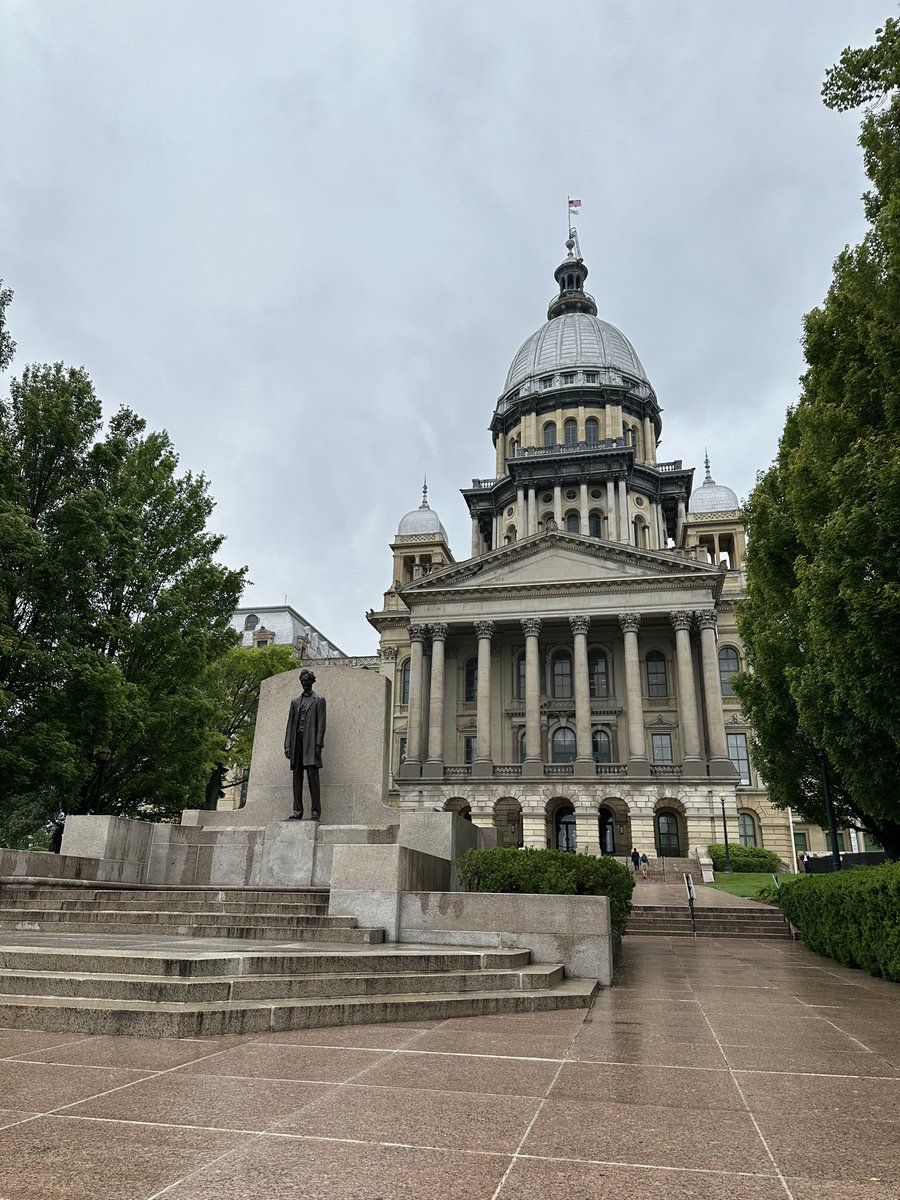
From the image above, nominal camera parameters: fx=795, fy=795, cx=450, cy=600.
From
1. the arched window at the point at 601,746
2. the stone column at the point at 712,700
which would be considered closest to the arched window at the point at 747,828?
the stone column at the point at 712,700

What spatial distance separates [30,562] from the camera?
16.4 meters

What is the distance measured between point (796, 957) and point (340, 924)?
939cm

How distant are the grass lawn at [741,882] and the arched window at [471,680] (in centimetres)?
2046

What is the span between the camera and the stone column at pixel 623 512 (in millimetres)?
63594

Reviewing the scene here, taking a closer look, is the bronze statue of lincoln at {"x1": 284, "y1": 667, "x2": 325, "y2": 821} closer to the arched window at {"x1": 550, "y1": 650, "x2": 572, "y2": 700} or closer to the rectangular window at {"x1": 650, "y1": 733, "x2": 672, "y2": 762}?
the rectangular window at {"x1": 650, "y1": 733, "x2": 672, "y2": 762}

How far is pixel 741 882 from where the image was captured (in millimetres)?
35750

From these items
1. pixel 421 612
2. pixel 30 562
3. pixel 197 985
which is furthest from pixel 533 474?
pixel 197 985

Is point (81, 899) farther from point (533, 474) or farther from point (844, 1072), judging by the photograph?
point (533, 474)

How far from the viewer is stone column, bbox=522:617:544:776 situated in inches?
1916

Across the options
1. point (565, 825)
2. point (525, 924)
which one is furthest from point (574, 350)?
point (525, 924)

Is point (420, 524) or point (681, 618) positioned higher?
point (420, 524)

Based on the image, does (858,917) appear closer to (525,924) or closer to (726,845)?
(525,924)

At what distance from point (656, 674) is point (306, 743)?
4317 centimetres

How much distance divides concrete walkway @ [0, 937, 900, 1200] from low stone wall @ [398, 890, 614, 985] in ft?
9.21
